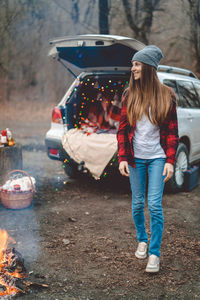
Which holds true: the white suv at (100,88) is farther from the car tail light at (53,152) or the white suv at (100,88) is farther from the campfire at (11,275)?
the campfire at (11,275)

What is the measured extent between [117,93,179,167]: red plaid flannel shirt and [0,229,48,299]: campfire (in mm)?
1383

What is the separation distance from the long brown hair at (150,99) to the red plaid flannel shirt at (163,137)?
82mm

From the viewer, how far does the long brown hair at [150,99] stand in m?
3.12

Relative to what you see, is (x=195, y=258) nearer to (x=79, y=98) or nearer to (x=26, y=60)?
(x=79, y=98)

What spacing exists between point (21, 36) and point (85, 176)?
18.0m

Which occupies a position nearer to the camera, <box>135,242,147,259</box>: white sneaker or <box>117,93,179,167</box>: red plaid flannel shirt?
<box>117,93,179,167</box>: red plaid flannel shirt

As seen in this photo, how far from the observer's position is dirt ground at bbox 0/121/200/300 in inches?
119

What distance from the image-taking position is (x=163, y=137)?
3.19 metres

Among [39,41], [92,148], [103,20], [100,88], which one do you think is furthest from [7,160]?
[39,41]

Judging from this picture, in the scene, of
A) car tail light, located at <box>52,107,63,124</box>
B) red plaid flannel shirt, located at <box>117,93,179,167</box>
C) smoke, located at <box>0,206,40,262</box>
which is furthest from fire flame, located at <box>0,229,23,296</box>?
car tail light, located at <box>52,107,63,124</box>

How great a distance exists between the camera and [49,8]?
2127 centimetres

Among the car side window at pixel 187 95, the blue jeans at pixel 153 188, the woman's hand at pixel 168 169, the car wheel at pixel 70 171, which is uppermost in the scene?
the car side window at pixel 187 95

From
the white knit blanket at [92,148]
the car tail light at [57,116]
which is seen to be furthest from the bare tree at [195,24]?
the white knit blanket at [92,148]

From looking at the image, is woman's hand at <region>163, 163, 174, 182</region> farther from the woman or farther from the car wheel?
the car wheel
